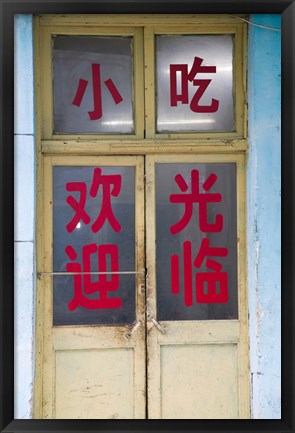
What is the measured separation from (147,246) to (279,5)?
5.47 feet

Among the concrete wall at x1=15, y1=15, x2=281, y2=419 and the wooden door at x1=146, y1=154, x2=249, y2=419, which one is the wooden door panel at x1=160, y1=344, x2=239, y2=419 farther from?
the concrete wall at x1=15, y1=15, x2=281, y2=419

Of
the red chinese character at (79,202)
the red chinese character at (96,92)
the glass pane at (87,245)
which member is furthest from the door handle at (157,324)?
the red chinese character at (96,92)

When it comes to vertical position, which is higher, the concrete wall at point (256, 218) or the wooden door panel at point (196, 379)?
the concrete wall at point (256, 218)

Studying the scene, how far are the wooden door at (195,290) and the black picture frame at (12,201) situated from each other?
0.60m

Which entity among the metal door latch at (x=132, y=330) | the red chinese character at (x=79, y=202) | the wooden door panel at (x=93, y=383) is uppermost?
the red chinese character at (x=79, y=202)

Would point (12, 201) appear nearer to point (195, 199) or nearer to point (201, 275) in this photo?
point (195, 199)

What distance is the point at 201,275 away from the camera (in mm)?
3055

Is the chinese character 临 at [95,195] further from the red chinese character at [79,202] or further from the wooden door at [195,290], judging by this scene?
the wooden door at [195,290]

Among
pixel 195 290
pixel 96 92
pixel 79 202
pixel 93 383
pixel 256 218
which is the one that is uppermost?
pixel 96 92

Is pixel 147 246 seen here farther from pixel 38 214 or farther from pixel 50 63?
pixel 50 63

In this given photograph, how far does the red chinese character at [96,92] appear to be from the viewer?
3033mm

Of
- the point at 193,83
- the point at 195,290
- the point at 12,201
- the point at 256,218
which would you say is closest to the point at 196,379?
the point at 195,290

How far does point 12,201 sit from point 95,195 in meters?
0.76

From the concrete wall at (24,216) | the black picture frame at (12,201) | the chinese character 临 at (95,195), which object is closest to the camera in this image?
the black picture frame at (12,201)
